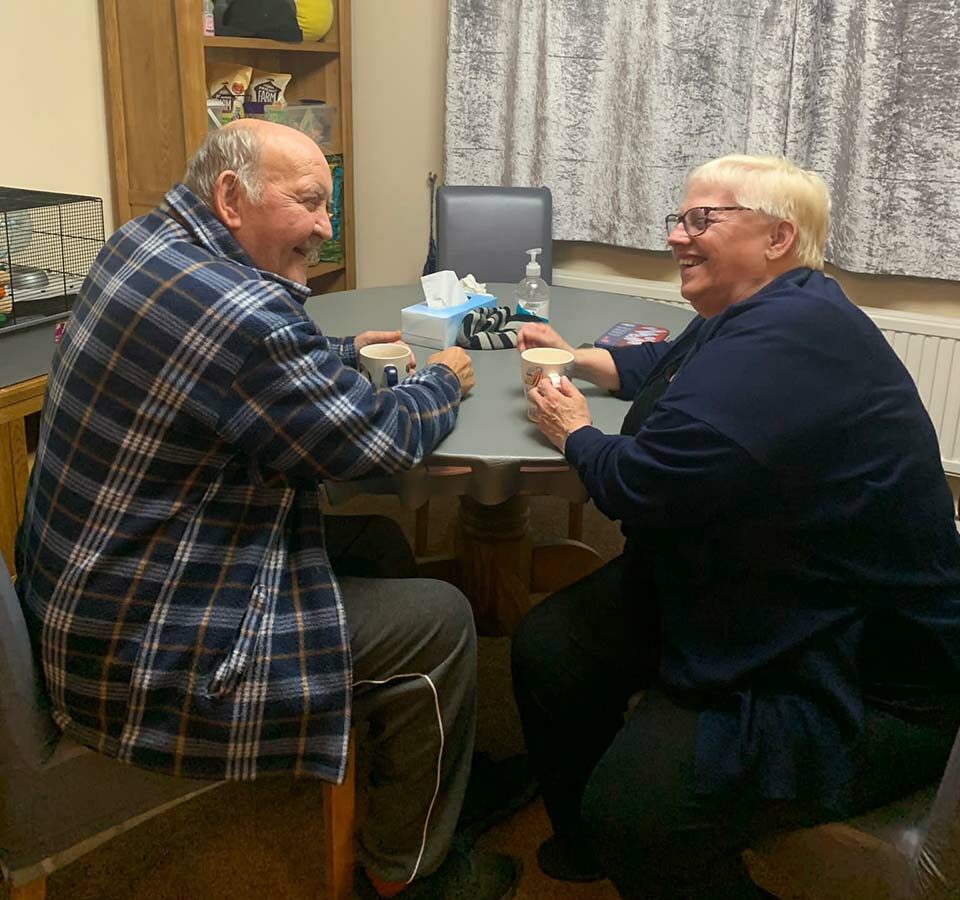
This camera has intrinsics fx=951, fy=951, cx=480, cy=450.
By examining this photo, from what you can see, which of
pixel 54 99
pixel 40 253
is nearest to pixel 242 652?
pixel 40 253

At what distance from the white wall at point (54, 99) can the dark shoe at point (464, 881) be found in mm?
2012

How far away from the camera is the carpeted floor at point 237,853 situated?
1.57 m

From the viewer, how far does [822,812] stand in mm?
1142

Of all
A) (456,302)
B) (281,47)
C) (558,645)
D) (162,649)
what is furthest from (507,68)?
(162,649)

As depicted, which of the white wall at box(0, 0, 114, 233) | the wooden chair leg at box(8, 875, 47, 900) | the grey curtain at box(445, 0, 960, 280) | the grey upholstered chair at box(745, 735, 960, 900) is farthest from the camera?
the grey curtain at box(445, 0, 960, 280)

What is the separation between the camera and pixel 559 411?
143 cm

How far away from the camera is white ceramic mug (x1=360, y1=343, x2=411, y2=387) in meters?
1.56

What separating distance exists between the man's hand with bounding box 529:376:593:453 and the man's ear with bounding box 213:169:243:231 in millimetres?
507

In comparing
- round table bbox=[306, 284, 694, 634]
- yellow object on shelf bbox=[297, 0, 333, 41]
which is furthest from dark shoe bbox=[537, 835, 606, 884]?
yellow object on shelf bbox=[297, 0, 333, 41]

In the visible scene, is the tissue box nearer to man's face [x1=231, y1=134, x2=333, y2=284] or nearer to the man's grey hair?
man's face [x1=231, y1=134, x2=333, y2=284]

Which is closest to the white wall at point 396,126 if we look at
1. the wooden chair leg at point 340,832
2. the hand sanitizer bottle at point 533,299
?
the hand sanitizer bottle at point 533,299

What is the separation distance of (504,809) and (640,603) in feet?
1.70

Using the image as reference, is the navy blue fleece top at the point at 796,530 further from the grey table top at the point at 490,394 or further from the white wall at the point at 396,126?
the white wall at the point at 396,126

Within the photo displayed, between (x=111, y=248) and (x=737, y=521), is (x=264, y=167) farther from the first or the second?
(x=737, y=521)
